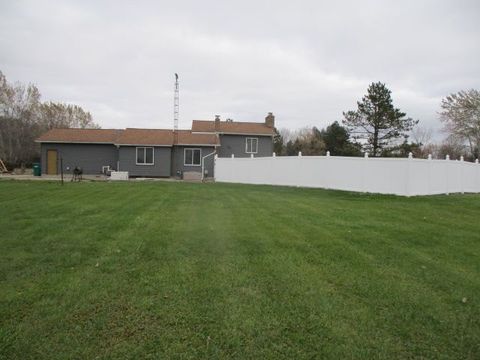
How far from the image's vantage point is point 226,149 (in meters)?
32.2

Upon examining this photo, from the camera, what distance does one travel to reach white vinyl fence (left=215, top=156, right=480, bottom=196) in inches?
571

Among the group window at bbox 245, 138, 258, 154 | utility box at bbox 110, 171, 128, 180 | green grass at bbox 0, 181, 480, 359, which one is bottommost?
green grass at bbox 0, 181, 480, 359

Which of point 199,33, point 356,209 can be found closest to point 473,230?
point 356,209

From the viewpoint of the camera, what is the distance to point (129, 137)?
2984 cm

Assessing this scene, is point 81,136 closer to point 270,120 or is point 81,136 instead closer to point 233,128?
point 233,128

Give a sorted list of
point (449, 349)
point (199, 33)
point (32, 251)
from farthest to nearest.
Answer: point (199, 33), point (32, 251), point (449, 349)

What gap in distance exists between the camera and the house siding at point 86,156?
29.8 m

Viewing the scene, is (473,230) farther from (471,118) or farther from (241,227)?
(471,118)

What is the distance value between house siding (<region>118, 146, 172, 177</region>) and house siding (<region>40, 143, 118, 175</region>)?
4.67ft

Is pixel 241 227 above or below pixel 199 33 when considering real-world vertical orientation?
below

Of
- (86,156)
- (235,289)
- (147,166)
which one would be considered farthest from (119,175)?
(235,289)

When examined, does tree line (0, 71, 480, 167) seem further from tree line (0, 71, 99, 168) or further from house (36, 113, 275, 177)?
house (36, 113, 275, 177)

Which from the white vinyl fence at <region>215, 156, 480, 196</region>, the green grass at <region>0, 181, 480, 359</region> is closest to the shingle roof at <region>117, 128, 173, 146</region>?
the white vinyl fence at <region>215, 156, 480, 196</region>

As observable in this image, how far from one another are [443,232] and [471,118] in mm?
34221
